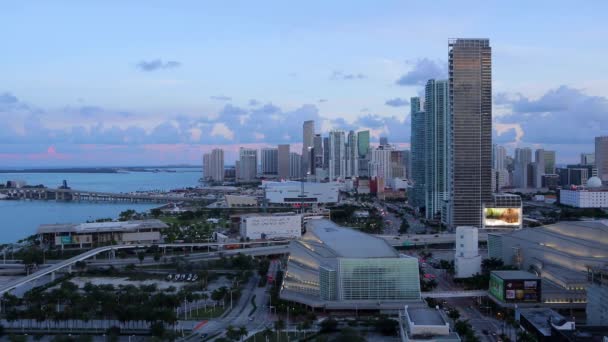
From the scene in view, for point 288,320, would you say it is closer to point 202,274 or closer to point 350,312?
point 350,312

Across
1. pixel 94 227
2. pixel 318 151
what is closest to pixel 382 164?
pixel 318 151

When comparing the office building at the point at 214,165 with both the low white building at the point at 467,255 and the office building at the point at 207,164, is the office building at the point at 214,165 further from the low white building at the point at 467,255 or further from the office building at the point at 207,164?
the low white building at the point at 467,255

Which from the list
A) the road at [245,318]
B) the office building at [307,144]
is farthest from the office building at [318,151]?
the road at [245,318]

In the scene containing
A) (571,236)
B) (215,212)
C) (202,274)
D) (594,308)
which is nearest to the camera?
(594,308)

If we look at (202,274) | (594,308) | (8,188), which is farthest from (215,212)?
(8,188)

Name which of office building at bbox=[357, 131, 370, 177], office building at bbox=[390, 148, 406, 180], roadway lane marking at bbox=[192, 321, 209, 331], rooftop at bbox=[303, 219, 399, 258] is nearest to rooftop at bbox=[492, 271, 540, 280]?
rooftop at bbox=[303, 219, 399, 258]

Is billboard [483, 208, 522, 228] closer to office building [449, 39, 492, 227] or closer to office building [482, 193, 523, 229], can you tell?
office building [482, 193, 523, 229]
